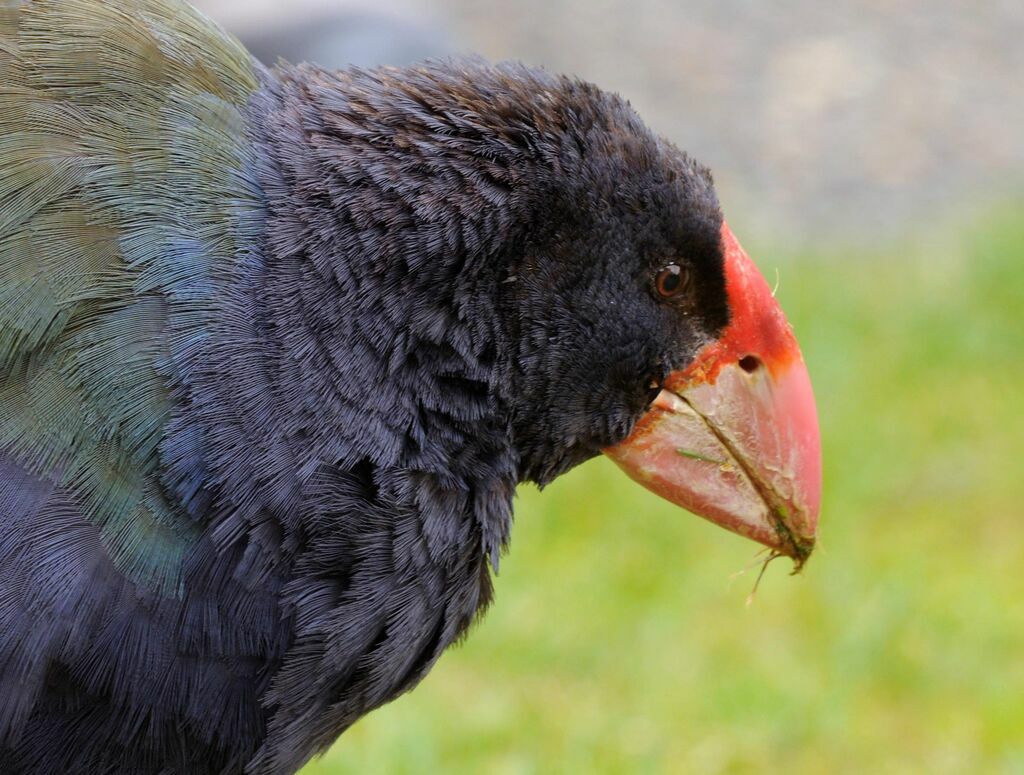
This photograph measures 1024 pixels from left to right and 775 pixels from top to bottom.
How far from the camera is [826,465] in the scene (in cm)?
536

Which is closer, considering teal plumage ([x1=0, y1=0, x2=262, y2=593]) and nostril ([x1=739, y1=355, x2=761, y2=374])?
teal plumage ([x1=0, y1=0, x2=262, y2=593])

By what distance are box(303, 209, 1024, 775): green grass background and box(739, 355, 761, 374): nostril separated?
155 cm

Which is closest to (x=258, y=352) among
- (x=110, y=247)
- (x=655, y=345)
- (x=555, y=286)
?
(x=110, y=247)

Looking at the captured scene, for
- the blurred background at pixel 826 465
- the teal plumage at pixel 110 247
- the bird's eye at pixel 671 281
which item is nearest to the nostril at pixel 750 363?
the bird's eye at pixel 671 281

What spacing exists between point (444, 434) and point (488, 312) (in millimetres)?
211

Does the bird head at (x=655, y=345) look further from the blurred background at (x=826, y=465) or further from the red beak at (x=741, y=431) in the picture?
the blurred background at (x=826, y=465)

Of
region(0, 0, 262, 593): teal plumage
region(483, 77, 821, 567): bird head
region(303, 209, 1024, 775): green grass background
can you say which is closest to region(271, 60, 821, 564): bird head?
region(483, 77, 821, 567): bird head

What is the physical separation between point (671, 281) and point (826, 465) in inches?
122

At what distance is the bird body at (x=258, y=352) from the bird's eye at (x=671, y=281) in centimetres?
6

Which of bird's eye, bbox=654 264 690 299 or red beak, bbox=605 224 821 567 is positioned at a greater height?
bird's eye, bbox=654 264 690 299

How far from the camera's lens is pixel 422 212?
7.12 feet

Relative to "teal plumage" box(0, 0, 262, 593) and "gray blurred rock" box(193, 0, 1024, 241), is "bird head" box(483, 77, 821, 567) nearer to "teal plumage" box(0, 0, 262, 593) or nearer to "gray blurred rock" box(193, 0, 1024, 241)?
"teal plumage" box(0, 0, 262, 593)

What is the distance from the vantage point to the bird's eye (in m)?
2.43

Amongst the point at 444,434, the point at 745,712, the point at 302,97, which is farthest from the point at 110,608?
the point at 745,712
